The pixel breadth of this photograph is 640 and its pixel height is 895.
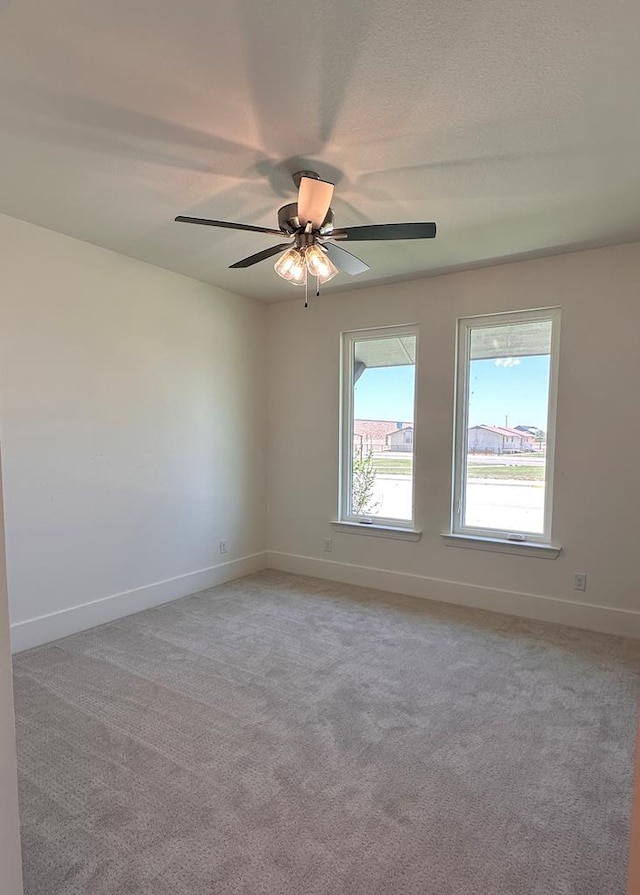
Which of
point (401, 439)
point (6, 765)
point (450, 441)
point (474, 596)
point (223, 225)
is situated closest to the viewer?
point (6, 765)

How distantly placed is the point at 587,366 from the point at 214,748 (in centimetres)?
325

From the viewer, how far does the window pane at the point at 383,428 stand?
4141mm

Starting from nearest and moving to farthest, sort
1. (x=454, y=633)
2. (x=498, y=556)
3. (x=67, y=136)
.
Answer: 1. (x=67, y=136)
2. (x=454, y=633)
3. (x=498, y=556)

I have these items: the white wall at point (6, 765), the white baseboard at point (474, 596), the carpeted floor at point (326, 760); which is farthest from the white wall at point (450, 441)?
the white wall at point (6, 765)

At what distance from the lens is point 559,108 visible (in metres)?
1.83

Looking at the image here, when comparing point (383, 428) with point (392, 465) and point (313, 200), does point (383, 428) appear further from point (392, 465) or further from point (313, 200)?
point (313, 200)

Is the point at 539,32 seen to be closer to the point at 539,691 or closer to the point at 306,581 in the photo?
the point at 539,691

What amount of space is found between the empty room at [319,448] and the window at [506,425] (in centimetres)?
2

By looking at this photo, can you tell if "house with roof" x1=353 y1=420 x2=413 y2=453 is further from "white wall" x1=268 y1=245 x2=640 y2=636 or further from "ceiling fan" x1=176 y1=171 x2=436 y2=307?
"ceiling fan" x1=176 y1=171 x2=436 y2=307

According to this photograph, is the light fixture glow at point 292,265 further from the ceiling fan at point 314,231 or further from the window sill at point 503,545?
the window sill at point 503,545

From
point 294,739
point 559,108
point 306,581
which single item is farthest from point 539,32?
point 306,581

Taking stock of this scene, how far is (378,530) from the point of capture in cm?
420

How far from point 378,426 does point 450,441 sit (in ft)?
2.30

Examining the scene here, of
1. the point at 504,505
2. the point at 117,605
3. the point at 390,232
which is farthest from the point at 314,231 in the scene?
the point at 117,605
